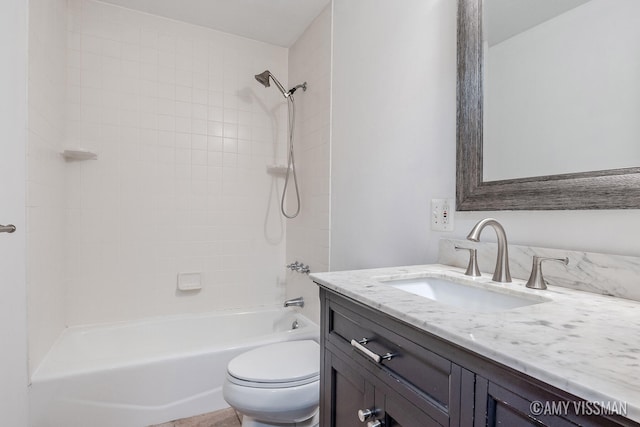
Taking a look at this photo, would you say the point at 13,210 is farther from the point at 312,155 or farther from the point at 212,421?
the point at 312,155

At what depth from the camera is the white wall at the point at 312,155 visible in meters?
2.03

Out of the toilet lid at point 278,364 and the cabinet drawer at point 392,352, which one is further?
the toilet lid at point 278,364

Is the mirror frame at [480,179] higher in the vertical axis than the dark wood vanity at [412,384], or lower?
higher

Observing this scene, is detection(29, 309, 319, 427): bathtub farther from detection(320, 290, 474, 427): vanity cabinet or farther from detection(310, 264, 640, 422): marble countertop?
detection(310, 264, 640, 422): marble countertop

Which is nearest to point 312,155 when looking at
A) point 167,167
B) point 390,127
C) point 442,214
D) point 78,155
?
point 390,127

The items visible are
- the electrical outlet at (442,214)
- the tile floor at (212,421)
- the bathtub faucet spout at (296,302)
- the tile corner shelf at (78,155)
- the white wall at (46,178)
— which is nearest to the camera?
the electrical outlet at (442,214)

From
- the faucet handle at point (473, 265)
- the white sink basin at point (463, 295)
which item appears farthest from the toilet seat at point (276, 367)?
the faucet handle at point (473, 265)

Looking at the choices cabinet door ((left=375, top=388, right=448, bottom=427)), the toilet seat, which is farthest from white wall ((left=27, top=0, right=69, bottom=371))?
cabinet door ((left=375, top=388, right=448, bottom=427))

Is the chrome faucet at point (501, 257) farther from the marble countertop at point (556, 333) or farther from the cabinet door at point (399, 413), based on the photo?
the cabinet door at point (399, 413)

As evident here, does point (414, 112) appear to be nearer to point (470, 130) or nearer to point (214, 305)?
point (470, 130)

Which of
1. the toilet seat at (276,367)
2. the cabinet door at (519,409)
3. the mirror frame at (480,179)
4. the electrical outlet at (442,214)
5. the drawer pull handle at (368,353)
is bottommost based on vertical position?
the toilet seat at (276,367)

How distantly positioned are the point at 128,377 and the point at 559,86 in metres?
2.08

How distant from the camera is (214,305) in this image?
2.36 m

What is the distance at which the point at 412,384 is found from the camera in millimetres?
639
